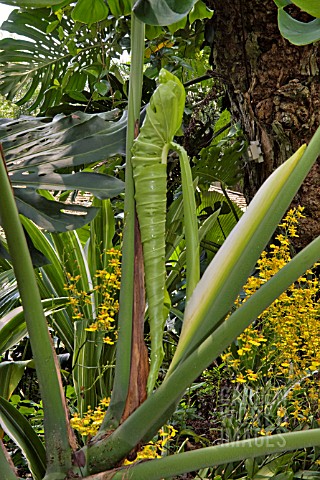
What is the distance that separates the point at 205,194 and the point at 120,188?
1.30 meters

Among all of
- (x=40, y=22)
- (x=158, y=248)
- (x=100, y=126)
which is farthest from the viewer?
(x=40, y=22)

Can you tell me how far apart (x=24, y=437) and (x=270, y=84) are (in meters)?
1.21

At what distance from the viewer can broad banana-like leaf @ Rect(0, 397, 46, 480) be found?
1.00m

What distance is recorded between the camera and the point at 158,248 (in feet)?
2.87

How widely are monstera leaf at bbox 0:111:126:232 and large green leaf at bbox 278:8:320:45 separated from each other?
29 centimetres

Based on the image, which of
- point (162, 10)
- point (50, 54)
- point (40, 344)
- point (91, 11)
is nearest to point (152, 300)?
point (40, 344)

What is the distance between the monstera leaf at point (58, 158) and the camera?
0.90m

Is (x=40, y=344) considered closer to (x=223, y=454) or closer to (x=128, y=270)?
(x=128, y=270)

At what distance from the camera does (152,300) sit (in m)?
0.87

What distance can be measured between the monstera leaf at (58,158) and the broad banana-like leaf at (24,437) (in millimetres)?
331

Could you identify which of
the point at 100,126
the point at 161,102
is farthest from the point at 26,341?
the point at 161,102

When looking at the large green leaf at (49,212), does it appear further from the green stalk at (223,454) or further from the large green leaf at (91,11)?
the large green leaf at (91,11)

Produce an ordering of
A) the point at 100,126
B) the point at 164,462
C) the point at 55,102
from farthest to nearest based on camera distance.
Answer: the point at 55,102
the point at 100,126
the point at 164,462

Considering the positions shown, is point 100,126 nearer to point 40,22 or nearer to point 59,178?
point 59,178
